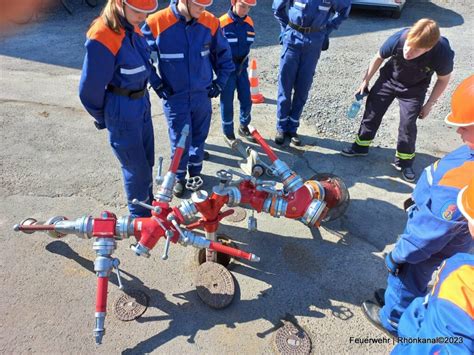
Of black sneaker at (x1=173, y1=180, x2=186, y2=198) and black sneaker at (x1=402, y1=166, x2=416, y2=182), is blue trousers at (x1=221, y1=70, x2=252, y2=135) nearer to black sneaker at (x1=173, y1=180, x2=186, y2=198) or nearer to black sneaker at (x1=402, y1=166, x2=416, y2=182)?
black sneaker at (x1=173, y1=180, x2=186, y2=198)

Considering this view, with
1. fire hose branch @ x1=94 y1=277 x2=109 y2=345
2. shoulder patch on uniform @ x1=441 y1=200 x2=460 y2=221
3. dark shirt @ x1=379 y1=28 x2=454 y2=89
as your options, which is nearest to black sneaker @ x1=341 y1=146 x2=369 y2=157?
dark shirt @ x1=379 y1=28 x2=454 y2=89

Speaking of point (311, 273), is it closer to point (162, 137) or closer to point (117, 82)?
point (117, 82)

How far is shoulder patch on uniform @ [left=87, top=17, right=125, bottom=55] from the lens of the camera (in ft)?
8.61

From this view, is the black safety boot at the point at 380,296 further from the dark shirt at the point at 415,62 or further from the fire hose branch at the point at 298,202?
the dark shirt at the point at 415,62

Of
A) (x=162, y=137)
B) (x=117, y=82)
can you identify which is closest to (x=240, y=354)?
(x=117, y=82)

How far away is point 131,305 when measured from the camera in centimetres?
302

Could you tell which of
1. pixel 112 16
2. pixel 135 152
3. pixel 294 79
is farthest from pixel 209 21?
pixel 294 79

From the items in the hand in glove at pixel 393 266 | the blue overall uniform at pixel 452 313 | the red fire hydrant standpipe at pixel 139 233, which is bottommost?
the red fire hydrant standpipe at pixel 139 233

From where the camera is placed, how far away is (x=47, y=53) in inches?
305

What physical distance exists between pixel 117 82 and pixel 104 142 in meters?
2.33

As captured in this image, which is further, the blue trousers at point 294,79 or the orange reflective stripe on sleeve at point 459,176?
the blue trousers at point 294,79

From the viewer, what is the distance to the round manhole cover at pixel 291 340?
9.00 feet

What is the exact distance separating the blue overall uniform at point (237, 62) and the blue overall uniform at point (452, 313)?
143 inches

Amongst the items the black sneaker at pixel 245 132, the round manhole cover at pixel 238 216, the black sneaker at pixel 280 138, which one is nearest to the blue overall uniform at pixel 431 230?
the round manhole cover at pixel 238 216
